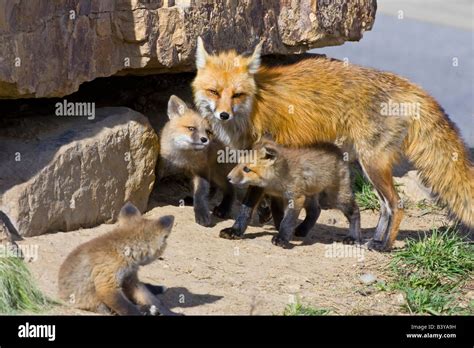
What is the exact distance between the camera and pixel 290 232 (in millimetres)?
8633

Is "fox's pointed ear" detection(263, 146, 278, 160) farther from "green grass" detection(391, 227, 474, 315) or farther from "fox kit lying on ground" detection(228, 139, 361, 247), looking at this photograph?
"green grass" detection(391, 227, 474, 315)

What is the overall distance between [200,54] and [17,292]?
3.34 metres

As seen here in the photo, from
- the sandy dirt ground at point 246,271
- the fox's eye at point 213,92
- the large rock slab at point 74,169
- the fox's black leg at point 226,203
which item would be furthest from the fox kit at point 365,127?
the large rock slab at point 74,169

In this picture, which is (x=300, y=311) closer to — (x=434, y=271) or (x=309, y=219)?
(x=434, y=271)

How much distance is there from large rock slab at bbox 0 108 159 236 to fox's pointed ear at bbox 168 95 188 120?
1.51 feet

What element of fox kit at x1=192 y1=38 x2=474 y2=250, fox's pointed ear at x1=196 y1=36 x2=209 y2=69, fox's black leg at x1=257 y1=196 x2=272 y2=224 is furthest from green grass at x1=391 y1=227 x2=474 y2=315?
fox's pointed ear at x1=196 y1=36 x2=209 y2=69

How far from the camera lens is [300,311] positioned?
670 cm

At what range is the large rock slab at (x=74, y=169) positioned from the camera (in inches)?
303

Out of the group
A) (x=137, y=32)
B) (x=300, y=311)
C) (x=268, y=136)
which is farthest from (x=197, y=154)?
(x=300, y=311)

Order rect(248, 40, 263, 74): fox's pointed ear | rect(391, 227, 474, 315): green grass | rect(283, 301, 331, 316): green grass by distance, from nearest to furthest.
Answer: rect(283, 301, 331, 316): green grass → rect(391, 227, 474, 315): green grass → rect(248, 40, 263, 74): fox's pointed ear

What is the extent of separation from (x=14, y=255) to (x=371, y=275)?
3.23m

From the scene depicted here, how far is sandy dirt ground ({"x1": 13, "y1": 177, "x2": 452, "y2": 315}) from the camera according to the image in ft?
22.5

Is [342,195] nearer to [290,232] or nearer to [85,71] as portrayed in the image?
[290,232]

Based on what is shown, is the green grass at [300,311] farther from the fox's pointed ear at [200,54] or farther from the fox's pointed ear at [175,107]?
the fox's pointed ear at [175,107]
